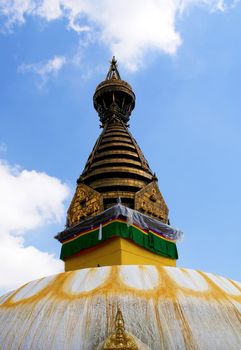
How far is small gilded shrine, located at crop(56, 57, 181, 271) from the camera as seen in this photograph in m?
15.3

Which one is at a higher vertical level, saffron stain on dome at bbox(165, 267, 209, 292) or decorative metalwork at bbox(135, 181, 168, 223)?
decorative metalwork at bbox(135, 181, 168, 223)

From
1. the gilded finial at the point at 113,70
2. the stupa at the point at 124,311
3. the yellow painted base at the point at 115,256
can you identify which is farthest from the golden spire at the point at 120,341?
the gilded finial at the point at 113,70

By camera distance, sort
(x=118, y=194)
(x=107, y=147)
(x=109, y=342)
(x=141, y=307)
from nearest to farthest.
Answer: (x=109, y=342)
(x=141, y=307)
(x=118, y=194)
(x=107, y=147)

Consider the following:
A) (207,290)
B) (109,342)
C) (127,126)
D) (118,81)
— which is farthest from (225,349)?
(118,81)

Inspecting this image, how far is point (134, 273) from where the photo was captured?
7.25 m

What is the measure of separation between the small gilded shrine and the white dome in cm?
732

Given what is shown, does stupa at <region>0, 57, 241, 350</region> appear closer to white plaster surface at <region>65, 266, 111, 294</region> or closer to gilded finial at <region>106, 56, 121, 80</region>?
white plaster surface at <region>65, 266, 111, 294</region>

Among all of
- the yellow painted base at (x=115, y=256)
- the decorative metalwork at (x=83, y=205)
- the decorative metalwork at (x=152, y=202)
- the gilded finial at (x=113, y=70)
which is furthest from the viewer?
the gilded finial at (x=113, y=70)

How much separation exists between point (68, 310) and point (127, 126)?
1683cm

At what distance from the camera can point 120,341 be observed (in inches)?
224

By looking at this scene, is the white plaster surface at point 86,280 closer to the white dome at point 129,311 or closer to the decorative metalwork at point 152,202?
the white dome at point 129,311

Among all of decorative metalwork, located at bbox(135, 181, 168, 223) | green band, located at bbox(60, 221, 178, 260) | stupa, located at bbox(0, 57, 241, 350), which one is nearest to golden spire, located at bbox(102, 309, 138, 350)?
stupa, located at bbox(0, 57, 241, 350)

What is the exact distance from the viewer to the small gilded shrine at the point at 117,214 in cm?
1528

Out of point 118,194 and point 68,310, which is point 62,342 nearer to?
point 68,310
